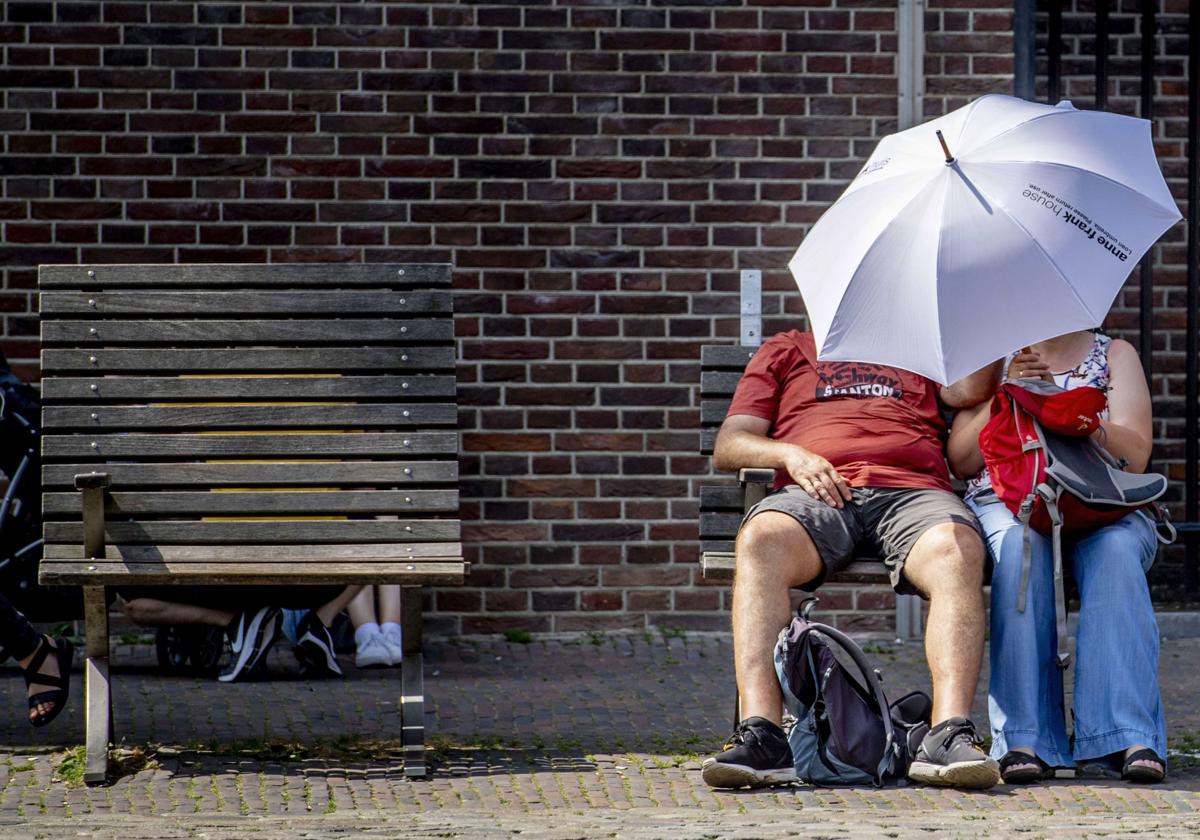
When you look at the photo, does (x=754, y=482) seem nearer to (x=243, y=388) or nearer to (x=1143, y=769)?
(x=1143, y=769)

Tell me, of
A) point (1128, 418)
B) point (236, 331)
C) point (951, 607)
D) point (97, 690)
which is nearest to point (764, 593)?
point (951, 607)

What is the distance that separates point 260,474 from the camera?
455cm

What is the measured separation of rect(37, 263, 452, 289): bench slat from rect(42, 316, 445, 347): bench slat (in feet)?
0.36

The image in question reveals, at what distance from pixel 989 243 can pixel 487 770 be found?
1928 millimetres

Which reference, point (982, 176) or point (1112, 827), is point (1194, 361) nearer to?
point (982, 176)

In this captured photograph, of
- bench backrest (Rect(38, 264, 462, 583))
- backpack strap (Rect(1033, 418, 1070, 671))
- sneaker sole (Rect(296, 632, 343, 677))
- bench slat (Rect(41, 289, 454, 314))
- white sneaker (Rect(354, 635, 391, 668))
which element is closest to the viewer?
backpack strap (Rect(1033, 418, 1070, 671))

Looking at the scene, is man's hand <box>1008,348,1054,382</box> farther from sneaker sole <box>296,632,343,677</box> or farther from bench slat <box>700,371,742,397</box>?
sneaker sole <box>296,632,343,677</box>

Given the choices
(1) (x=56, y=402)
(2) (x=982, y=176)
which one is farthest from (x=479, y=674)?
(2) (x=982, y=176)

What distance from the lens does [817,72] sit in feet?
21.9

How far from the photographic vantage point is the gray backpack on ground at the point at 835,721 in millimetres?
Answer: 4129

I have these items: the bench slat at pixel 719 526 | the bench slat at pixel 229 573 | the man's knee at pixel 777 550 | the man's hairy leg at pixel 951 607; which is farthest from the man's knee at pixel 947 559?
the bench slat at pixel 229 573

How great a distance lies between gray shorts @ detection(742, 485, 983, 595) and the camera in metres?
4.41

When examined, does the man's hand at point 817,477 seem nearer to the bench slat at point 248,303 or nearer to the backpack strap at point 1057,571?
the backpack strap at point 1057,571

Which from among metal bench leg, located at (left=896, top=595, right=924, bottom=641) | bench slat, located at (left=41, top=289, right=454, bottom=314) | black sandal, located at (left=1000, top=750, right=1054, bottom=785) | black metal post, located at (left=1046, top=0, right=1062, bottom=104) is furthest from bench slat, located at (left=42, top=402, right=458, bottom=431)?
black metal post, located at (left=1046, top=0, right=1062, bottom=104)
